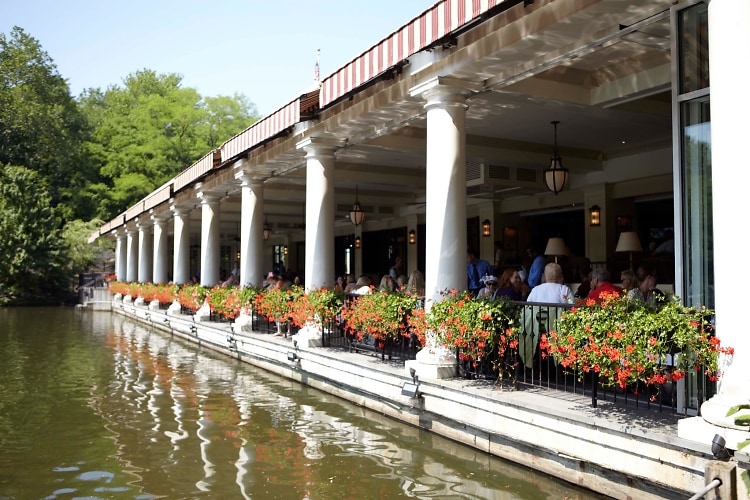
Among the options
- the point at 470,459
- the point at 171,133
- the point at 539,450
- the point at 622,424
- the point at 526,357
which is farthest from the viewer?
the point at 171,133

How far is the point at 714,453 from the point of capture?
461 centimetres

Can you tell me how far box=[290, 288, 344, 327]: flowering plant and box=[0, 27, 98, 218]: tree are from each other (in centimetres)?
3839

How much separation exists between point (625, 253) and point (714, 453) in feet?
34.9

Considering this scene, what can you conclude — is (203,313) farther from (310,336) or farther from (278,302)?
(310,336)

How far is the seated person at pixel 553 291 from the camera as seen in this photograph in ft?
25.5

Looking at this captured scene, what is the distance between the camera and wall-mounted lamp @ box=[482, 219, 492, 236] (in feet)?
60.6

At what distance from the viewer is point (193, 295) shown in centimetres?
1820

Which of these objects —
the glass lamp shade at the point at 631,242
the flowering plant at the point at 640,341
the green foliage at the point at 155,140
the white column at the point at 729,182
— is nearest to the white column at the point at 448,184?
the flowering plant at the point at 640,341

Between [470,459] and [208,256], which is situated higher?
[208,256]

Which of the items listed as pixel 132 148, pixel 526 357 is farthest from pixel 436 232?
pixel 132 148

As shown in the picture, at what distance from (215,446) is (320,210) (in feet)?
17.6

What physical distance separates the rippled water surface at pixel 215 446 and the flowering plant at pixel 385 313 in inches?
39.3

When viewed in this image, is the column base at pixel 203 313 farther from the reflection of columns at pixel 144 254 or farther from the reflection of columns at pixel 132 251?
the reflection of columns at pixel 132 251

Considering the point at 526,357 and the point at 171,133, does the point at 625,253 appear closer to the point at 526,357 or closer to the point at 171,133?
the point at 526,357
